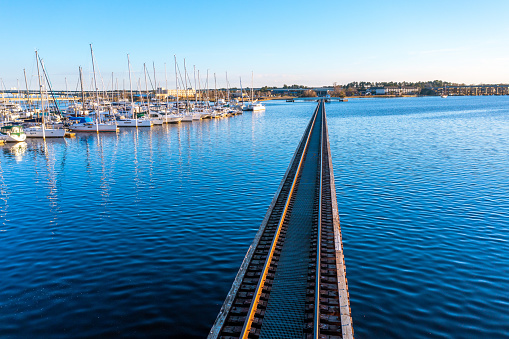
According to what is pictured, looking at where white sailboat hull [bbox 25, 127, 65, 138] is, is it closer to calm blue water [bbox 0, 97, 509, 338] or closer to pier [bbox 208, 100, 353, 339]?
calm blue water [bbox 0, 97, 509, 338]

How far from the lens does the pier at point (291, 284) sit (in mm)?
9172

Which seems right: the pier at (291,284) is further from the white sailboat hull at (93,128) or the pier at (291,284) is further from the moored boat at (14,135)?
the white sailboat hull at (93,128)

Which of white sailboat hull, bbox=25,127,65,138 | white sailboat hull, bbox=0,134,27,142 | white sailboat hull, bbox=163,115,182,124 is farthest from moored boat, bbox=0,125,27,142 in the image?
white sailboat hull, bbox=163,115,182,124

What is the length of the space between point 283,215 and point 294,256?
4.05 m

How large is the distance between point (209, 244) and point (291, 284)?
18.5 ft

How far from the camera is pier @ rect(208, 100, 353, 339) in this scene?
9.17 metres

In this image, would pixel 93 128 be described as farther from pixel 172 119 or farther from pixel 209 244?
pixel 209 244

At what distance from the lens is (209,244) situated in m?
16.2

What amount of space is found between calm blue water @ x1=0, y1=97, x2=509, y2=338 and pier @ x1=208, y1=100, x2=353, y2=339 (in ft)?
2.85

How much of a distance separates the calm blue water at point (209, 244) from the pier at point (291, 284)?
0.87 metres

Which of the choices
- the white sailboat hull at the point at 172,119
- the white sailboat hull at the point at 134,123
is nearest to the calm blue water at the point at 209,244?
the white sailboat hull at the point at 134,123

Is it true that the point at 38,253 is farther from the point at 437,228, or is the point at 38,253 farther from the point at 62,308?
the point at 437,228

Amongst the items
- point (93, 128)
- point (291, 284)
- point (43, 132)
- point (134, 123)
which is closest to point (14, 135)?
point (43, 132)

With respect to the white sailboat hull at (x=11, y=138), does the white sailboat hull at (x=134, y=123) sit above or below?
above
